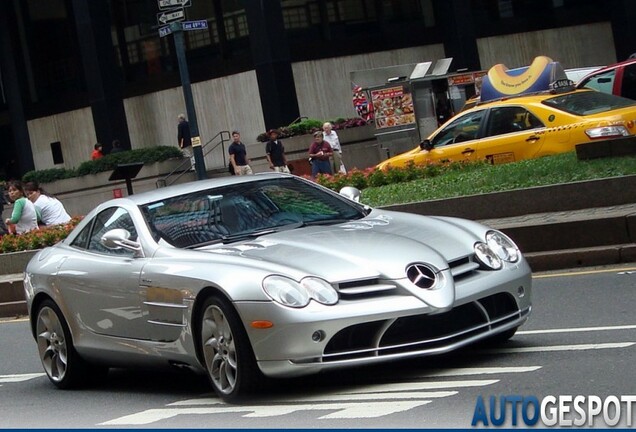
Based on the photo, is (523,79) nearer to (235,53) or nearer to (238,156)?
(238,156)

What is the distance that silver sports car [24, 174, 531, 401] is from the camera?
26.2 ft

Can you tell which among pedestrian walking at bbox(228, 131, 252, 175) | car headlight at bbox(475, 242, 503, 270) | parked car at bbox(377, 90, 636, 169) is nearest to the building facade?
pedestrian walking at bbox(228, 131, 252, 175)

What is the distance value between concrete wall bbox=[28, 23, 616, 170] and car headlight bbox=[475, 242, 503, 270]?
26.2 meters

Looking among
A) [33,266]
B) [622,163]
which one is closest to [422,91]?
[622,163]

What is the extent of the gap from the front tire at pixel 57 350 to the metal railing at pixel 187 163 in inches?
960

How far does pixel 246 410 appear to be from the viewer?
8078 millimetres

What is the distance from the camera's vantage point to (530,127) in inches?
760

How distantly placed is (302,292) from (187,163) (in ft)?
94.8

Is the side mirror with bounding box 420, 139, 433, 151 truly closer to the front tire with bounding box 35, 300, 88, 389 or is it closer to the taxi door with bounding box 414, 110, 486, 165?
the taxi door with bounding box 414, 110, 486, 165

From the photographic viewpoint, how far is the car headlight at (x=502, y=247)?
8758 mm

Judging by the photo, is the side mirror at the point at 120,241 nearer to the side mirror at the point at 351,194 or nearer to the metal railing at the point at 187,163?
the side mirror at the point at 351,194

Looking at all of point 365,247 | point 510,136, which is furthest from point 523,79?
point 365,247

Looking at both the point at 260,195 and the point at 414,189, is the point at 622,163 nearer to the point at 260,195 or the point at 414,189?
the point at 414,189

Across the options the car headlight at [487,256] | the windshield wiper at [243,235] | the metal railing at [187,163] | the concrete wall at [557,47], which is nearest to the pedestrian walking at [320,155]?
the metal railing at [187,163]
